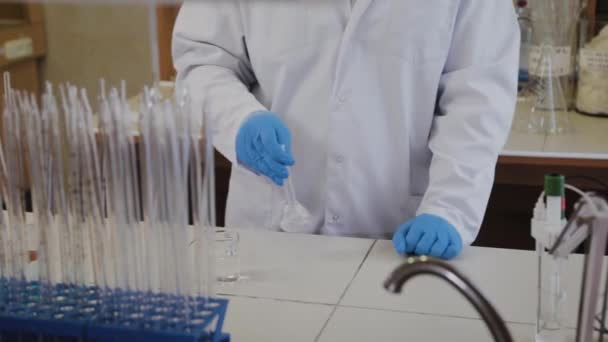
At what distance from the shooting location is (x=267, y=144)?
161cm

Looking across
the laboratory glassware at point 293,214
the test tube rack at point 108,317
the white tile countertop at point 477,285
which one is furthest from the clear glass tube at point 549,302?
the laboratory glassware at point 293,214

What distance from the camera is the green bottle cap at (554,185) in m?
1.18

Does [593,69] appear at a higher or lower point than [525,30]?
lower

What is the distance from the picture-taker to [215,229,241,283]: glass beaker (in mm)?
1505

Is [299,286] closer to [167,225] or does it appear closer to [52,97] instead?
[167,225]

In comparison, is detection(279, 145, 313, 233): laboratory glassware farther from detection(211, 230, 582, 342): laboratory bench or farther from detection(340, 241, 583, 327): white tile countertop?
detection(340, 241, 583, 327): white tile countertop

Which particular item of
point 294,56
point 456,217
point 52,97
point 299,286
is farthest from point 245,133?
point 52,97

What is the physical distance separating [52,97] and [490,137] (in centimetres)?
96

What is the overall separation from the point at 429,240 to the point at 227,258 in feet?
1.25

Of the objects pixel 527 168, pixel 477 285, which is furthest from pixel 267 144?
pixel 527 168

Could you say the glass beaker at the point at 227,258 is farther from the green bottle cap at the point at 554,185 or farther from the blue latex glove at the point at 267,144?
the green bottle cap at the point at 554,185

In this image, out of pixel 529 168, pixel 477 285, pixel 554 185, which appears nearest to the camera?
pixel 554 185

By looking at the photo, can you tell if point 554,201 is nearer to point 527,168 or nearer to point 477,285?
point 477,285

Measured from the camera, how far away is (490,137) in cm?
172
